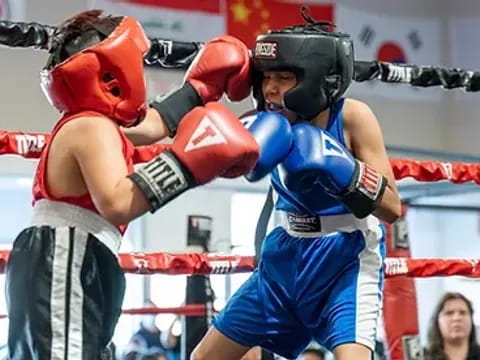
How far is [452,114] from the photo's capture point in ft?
21.5

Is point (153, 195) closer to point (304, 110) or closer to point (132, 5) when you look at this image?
point (304, 110)

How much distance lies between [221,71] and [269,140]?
0.21 meters

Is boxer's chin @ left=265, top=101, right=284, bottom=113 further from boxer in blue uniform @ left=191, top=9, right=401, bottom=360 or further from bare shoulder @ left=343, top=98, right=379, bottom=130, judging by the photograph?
bare shoulder @ left=343, top=98, right=379, bottom=130

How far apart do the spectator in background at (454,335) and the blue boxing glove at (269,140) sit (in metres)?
1.50

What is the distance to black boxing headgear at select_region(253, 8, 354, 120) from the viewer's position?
158 cm

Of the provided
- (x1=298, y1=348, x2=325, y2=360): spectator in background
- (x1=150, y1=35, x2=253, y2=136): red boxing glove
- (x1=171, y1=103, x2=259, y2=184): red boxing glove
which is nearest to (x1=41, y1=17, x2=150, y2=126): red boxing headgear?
(x1=171, y1=103, x2=259, y2=184): red boxing glove

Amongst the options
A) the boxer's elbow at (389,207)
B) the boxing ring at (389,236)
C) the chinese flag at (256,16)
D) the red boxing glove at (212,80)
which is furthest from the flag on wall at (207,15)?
the boxer's elbow at (389,207)

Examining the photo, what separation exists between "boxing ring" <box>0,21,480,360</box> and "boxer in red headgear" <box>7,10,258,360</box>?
443 mm

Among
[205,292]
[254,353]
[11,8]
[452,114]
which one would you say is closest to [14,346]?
[254,353]

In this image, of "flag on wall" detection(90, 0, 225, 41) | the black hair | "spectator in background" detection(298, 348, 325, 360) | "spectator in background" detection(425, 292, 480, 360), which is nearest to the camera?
the black hair

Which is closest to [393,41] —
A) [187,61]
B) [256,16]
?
[256,16]

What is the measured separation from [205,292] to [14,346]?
1305 millimetres

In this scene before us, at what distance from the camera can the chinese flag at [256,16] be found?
5.54 metres

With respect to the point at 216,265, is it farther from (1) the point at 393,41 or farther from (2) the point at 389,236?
(1) the point at 393,41
